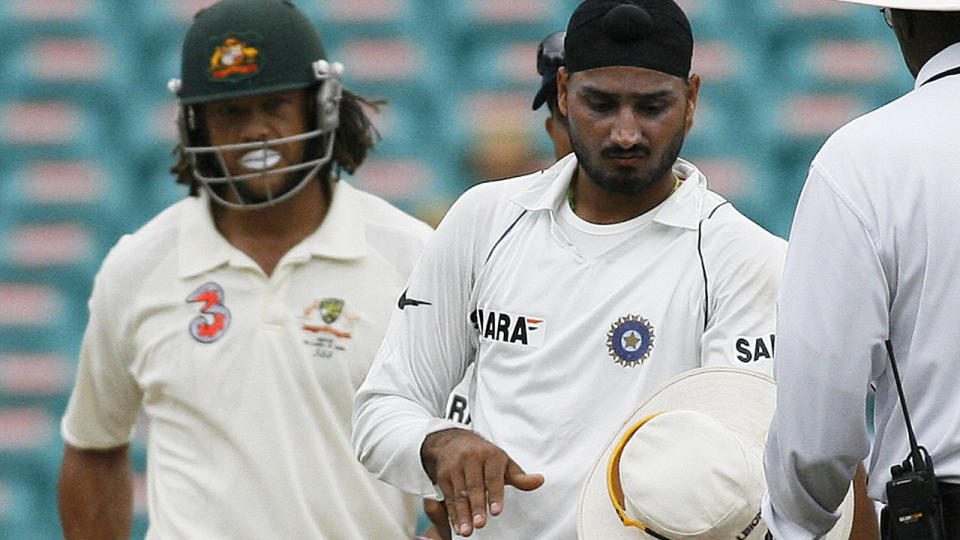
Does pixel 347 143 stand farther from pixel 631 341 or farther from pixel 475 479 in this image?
pixel 475 479

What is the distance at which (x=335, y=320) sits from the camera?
3.46m

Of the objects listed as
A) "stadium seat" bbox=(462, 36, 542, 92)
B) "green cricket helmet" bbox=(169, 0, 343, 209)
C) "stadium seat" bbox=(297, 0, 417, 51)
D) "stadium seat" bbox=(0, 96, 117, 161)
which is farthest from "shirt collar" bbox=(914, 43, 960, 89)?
"stadium seat" bbox=(0, 96, 117, 161)

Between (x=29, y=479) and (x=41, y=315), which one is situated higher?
(x=41, y=315)

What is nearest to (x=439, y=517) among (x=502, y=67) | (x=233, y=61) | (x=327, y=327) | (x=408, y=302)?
(x=327, y=327)

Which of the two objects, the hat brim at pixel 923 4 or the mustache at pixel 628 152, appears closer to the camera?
the hat brim at pixel 923 4

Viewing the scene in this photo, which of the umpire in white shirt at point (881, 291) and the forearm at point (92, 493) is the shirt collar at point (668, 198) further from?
the forearm at point (92, 493)

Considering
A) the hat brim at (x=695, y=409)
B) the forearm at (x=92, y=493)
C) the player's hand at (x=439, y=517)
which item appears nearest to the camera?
the hat brim at (x=695, y=409)

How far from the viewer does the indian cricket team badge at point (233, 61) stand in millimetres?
3615

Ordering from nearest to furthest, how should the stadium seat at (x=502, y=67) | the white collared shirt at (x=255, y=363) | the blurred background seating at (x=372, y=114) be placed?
1. the white collared shirt at (x=255, y=363)
2. the blurred background seating at (x=372, y=114)
3. the stadium seat at (x=502, y=67)

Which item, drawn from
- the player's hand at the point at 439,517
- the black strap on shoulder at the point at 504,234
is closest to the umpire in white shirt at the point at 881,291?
the black strap on shoulder at the point at 504,234

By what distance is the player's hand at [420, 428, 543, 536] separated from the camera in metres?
2.41

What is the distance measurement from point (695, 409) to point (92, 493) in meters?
1.79

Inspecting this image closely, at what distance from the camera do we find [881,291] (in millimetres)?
2002

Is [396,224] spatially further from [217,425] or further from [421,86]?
[421,86]
